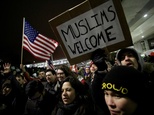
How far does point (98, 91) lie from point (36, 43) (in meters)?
4.34

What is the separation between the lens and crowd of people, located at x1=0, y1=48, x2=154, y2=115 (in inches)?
50.4

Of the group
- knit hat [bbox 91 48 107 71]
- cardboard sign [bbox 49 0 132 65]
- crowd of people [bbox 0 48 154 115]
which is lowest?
crowd of people [bbox 0 48 154 115]

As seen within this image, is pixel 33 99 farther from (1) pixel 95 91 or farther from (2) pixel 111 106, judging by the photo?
(2) pixel 111 106

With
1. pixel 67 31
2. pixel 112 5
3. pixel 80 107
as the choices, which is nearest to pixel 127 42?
pixel 112 5

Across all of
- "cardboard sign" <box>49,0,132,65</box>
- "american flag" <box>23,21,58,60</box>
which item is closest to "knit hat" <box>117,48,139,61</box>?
"cardboard sign" <box>49,0,132,65</box>

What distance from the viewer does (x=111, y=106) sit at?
1310 mm

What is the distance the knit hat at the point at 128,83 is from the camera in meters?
1.27

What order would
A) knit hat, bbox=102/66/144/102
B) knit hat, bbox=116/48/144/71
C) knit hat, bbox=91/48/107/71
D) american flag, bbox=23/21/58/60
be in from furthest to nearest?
1. american flag, bbox=23/21/58/60
2. knit hat, bbox=116/48/144/71
3. knit hat, bbox=91/48/107/71
4. knit hat, bbox=102/66/144/102

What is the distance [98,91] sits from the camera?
1764mm

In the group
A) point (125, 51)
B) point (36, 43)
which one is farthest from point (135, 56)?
point (36, 43)

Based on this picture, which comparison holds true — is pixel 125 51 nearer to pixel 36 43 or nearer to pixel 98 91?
pixel 98 91

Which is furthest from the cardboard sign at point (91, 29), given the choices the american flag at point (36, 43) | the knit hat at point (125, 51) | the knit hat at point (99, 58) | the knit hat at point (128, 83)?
the american flag at point (36, 43)

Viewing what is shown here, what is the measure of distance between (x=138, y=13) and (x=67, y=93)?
28.8 ft

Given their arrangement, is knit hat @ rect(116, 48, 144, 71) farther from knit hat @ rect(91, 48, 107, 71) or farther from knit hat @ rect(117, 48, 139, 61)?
knit hat @ rect(91, 48, 107, 71)
